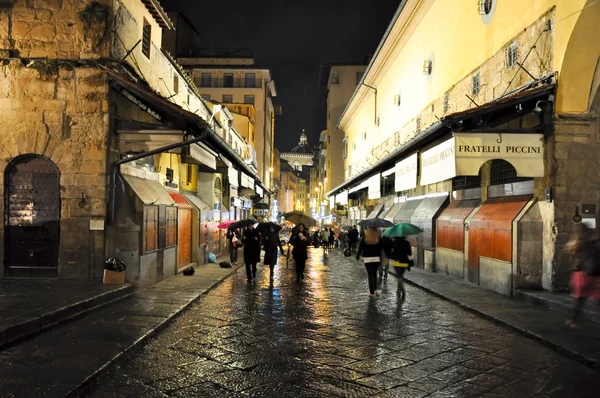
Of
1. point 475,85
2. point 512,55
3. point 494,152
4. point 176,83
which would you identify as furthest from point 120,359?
point 176,83

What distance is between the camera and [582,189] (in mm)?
10797

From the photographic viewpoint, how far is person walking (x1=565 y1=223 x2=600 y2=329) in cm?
760

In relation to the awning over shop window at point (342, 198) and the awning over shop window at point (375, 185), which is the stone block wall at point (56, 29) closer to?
the awning over shop window at point (375, 185)

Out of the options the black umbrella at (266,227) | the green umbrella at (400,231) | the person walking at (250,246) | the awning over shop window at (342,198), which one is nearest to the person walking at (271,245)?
the black umbrella at (266,227)

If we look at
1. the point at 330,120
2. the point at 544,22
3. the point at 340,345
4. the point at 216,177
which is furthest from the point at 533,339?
the point at 330,120

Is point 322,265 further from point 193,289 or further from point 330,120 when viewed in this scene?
point 330,120

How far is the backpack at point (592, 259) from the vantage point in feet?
24.9

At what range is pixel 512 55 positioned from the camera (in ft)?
42.2

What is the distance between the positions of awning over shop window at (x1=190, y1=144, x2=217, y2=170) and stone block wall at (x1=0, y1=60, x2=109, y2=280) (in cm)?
223

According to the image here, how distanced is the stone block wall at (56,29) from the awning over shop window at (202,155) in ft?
10.2

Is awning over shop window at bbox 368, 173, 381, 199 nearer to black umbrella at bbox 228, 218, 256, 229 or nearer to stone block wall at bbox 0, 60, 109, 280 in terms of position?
black umbrella at bbox 228, 218, 256, 229

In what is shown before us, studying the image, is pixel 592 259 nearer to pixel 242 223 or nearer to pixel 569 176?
pixel 569 176

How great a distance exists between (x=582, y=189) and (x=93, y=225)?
36.2 feet

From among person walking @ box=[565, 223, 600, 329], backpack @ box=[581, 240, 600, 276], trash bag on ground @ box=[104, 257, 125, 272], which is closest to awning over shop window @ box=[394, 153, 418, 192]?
person walking @ box=[565, 223, 600, 329]
